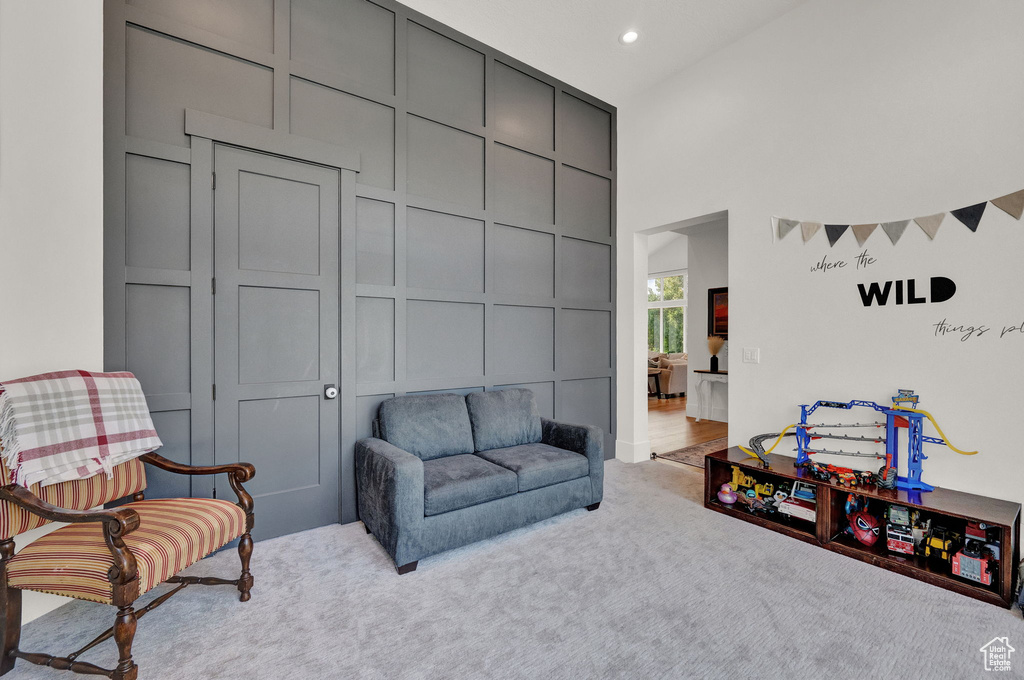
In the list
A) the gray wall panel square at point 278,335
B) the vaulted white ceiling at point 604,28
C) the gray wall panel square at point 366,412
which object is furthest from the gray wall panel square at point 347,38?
the gray wall panel square at point 366,412

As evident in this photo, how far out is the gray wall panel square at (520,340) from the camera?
140 inches

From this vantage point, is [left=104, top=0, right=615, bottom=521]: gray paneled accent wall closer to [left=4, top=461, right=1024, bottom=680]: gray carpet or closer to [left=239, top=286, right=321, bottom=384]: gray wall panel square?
[left=239, top=286, right=321, bottom=384]: gray wall panel square

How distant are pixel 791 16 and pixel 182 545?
15.6ft

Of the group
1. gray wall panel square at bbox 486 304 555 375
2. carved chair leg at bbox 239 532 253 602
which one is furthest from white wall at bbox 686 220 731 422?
carved chair leg at bbox 239 532 253 602

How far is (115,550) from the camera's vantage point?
143cm

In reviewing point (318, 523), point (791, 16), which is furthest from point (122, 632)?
point (791, 16)

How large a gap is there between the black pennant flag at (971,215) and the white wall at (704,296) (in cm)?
409

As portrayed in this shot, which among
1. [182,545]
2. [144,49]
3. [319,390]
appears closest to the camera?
[182,545]

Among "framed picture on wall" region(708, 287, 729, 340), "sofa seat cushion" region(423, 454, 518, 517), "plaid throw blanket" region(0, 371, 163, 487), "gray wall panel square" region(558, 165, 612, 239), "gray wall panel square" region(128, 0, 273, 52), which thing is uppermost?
"gray wall panel square" region(128, 0, 273, 52)

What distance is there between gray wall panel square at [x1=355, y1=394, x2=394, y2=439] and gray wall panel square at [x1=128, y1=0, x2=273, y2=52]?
2.21m

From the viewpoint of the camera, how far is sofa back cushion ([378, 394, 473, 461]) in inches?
111

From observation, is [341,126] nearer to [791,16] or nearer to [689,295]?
[791,16]

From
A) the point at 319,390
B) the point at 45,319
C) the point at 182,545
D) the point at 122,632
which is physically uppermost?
the point at 45,319

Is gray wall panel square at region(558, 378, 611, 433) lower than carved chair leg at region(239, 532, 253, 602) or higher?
higher
